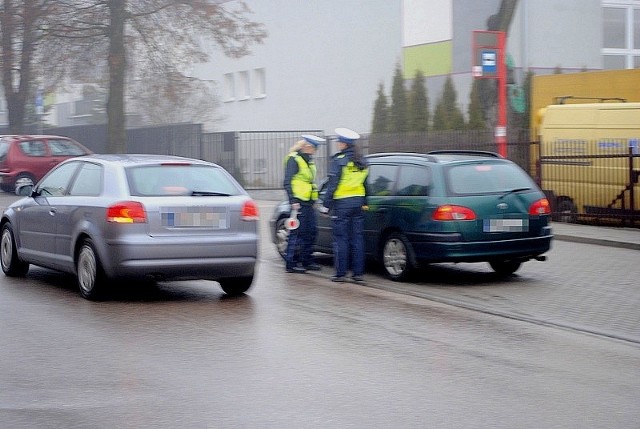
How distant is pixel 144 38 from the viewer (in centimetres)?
Answer: 3303

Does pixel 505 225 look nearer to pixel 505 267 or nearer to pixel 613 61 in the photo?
pixel 505 267

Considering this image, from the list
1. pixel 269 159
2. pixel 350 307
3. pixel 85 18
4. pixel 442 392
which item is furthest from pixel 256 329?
pixel 269 159

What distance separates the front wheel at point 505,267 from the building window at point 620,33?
25.5 meters

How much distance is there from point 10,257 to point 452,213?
516 centimetres

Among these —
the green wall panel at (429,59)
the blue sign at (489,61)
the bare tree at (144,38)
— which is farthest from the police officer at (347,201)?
the green wall panel at (429,59)

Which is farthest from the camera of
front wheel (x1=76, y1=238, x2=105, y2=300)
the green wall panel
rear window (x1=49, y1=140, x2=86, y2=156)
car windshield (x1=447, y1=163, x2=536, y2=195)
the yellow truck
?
the green wall panel

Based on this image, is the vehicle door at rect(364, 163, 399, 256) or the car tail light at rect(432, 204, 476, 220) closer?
the car tail light at rect(432, 204, 476, 220)

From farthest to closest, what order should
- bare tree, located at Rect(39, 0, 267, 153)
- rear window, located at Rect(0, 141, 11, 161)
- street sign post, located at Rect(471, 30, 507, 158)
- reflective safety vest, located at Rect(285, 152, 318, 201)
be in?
bare tree, located at Rect(39, 0, 267, 153) → rear window, located at Rect(0, 141, 11, 161) → street sign post, located at Rect(471, 30, 507, 158) → reflective safety vest, located at Rect(285, 152, 318, 201)

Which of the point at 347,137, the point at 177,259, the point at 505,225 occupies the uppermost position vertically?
the point at 347,137

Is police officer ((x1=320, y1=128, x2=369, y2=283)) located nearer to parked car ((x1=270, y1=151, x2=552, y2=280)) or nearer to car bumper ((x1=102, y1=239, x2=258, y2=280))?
parked car ((x1=270, y1=151, x2=552, y2=280))

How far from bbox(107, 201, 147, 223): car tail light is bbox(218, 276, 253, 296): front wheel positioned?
1414mm

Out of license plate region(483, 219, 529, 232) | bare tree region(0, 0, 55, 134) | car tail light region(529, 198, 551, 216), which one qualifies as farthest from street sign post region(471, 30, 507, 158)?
bare tree region(0, 0, 55, 134)

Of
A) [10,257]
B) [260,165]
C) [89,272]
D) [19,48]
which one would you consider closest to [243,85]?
[260,165]

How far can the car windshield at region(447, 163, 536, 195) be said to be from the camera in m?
12.5
